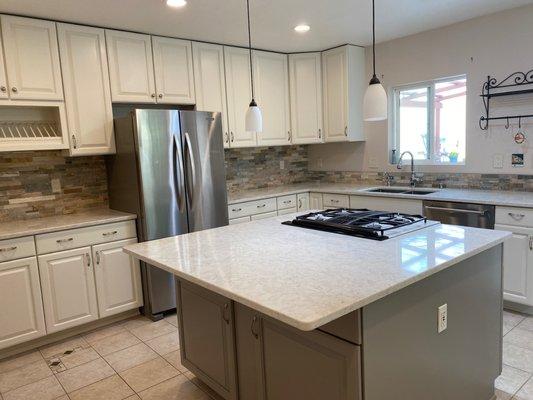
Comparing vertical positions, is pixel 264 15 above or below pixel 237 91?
above

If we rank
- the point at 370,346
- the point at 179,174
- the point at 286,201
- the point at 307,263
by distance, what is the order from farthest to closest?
the point at 286,201, the point at 179,174, the point at 307,263, the point at 370,346

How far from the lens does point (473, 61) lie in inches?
144

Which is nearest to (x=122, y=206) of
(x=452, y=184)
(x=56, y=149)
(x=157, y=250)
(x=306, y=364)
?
(x=56, y=149)

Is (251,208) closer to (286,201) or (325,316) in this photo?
(286,201)

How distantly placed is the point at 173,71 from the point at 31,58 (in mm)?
1139

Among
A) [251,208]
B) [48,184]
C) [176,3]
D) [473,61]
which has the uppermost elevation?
[176,3]

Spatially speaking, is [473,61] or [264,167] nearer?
[473,61]

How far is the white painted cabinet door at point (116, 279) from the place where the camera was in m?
3.21

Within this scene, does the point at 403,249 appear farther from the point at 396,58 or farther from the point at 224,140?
the point at 396,58

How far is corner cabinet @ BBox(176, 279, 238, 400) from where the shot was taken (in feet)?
6.49

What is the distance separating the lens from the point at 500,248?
212cm

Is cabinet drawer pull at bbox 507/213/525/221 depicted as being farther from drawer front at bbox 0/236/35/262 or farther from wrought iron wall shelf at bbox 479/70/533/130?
drawer front at bbox 0/236/35/262

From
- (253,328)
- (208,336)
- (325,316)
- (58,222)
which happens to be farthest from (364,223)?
(58,222)

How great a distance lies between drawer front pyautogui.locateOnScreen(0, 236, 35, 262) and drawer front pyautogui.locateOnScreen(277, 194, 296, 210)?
2.31 metres
